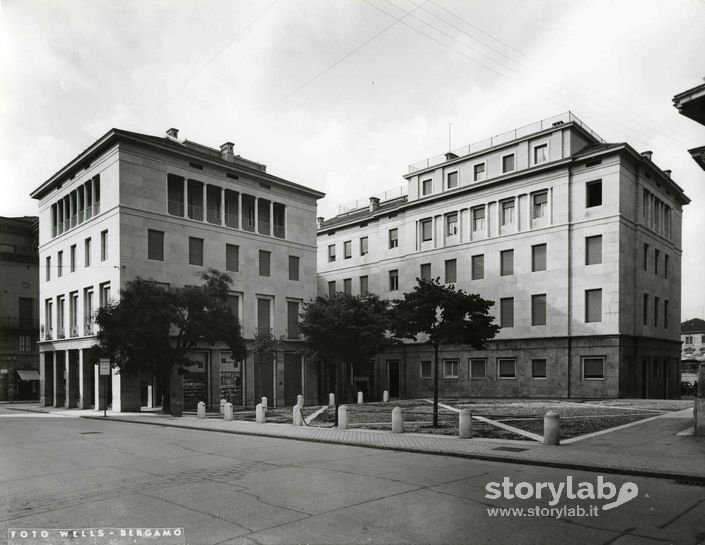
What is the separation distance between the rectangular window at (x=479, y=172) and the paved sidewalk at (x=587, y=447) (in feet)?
85.1

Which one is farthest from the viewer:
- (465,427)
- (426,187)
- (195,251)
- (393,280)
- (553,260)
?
(393,280)

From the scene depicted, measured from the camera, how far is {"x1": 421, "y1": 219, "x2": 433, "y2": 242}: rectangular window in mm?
46225

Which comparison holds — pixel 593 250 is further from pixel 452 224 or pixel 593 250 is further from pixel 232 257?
pixel 232 257

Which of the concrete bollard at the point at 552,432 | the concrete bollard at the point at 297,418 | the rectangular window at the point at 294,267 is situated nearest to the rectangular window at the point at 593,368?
the rectangular window at the point at 294,267

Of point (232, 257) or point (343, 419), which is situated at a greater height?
point (232, 257)

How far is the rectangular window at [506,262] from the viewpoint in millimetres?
40812

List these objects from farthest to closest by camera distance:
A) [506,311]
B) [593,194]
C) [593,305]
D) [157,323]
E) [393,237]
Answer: [393,237], [506,311], [593,194], [593,305], [157,323]

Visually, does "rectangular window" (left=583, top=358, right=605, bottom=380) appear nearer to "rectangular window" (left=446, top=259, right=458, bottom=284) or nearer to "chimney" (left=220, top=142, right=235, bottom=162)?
"rectangular window" (left=446, top=259, right=458, bottom=284)

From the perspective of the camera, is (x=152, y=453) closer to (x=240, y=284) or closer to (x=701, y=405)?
(x=701, y=405)

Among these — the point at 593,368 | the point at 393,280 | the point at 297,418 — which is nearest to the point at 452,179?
the point at 393,280

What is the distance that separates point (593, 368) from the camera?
36188 millimetres

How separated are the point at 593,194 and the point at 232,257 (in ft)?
77.2

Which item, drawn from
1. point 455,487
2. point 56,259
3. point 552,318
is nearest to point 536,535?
point 455,487

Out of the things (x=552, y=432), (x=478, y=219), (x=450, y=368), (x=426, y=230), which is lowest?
(x=450, y=368)
